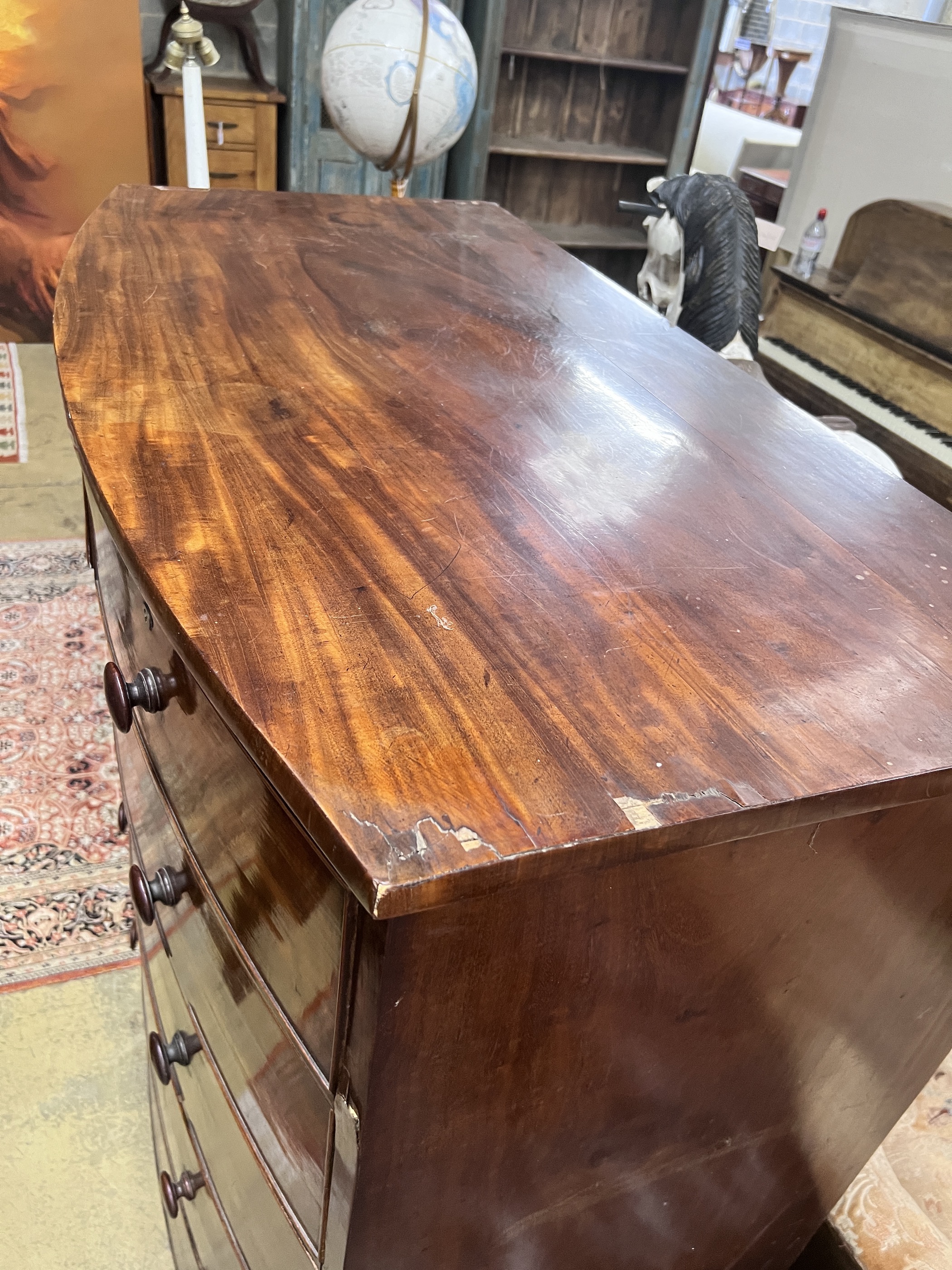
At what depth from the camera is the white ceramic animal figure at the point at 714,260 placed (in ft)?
7.23

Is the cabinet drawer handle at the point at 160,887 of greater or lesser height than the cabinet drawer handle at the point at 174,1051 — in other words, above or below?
above

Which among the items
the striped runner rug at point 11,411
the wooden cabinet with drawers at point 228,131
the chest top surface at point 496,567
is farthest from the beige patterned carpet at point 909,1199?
the wooden cabinet with drawers at point 228,131

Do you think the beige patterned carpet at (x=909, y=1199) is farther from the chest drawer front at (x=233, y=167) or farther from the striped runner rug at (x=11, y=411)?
the chest drawer front at (x=233, y=167)

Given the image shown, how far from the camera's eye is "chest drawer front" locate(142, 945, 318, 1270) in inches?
28.3

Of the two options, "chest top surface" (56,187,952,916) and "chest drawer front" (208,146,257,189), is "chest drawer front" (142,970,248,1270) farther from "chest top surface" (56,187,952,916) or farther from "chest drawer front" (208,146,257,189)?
"chest drawer front" (208,146,257,189)

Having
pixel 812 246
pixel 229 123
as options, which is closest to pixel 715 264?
pixel 812 246

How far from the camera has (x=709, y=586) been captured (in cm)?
69

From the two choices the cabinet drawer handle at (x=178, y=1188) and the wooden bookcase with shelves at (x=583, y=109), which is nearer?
the cabinet drawer handle at (x=178, y=1188)

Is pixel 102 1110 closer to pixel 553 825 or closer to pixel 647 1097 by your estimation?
pixel 647 1097

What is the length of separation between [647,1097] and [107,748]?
1.81 m

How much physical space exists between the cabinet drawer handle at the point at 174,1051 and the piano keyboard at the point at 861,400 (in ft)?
7.60

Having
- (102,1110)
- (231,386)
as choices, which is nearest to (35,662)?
(102,1110)

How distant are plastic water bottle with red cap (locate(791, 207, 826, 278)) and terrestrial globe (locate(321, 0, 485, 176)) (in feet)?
4.84

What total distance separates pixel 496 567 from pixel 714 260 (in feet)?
6.01
